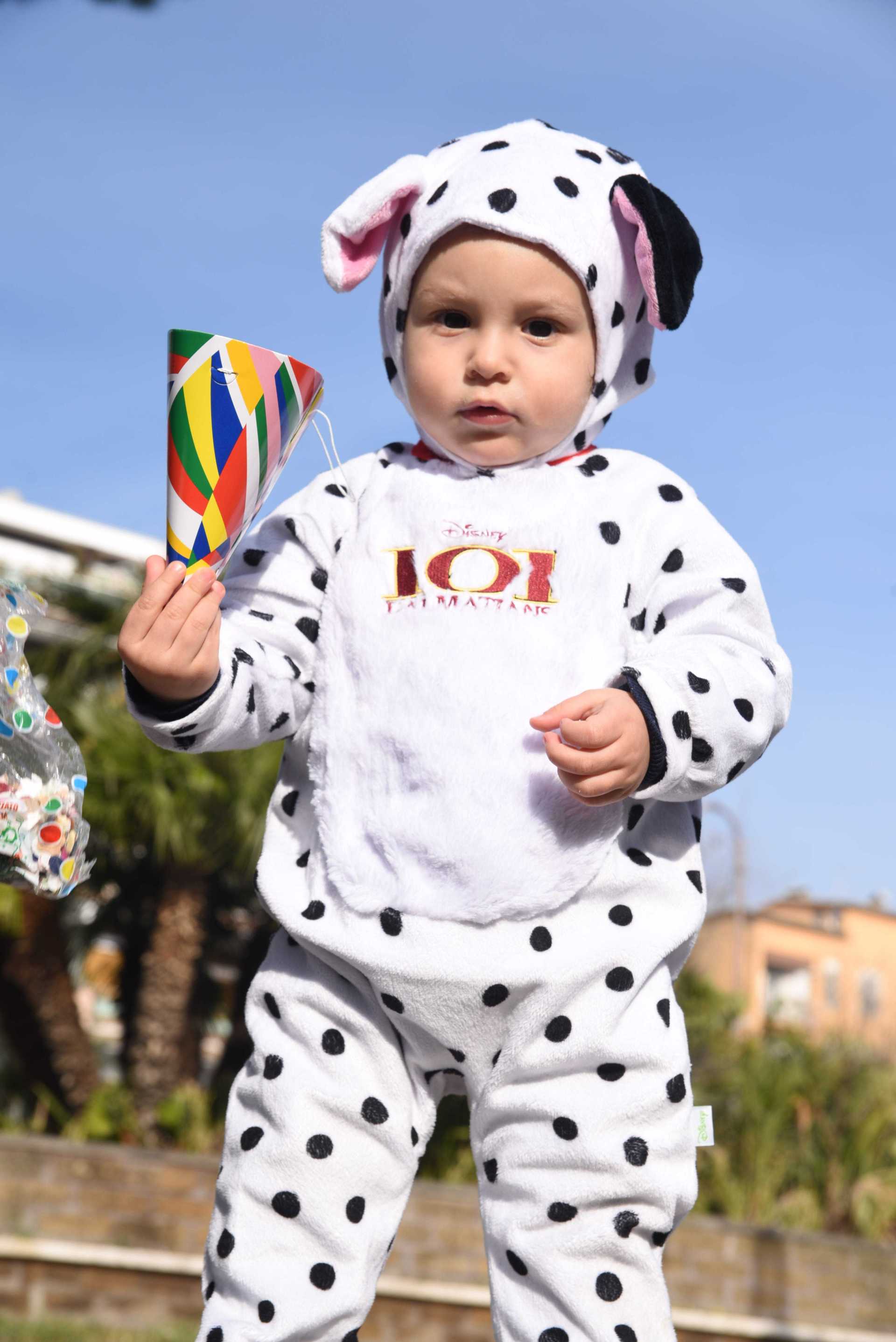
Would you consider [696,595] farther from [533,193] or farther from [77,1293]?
[77,1293]

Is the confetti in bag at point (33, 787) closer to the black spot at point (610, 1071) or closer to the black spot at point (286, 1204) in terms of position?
the black spot at point (286, 1204)

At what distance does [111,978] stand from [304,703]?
28.4ft

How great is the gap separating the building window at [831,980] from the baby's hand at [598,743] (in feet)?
150

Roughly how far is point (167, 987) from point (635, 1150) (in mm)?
7415

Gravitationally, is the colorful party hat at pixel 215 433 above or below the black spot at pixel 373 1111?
above

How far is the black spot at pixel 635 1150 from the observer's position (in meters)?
1.88

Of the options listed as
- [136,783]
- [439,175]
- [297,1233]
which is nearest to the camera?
[297,1233]

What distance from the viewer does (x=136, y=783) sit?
8.65m

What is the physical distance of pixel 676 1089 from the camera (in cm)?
194

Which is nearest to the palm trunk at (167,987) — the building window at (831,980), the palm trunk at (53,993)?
the palm trunk at (53,993)

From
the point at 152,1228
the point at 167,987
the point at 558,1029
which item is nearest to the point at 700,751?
the point at 558,1029

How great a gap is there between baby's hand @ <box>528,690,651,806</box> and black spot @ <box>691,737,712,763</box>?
3.5 inches

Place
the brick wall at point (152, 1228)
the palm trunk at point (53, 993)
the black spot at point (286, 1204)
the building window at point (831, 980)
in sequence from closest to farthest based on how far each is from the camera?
the black spot at point (286, 1204)
the brick wall at point (152, 1228)
the palm trunk at point (53, 993)
the building window at point (831, 980)

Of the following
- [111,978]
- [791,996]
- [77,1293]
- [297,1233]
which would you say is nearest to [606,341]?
[297,1233]
